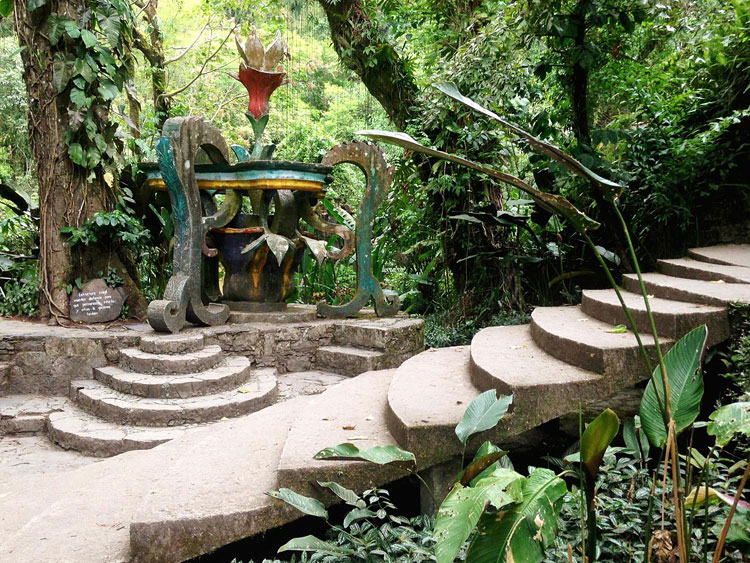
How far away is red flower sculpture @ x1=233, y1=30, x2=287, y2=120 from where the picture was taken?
16.9ft

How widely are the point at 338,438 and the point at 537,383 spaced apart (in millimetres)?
827

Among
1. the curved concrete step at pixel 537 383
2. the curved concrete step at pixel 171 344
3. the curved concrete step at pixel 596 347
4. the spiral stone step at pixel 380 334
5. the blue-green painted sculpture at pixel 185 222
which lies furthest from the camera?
the spiral stone step at pixel 380 334

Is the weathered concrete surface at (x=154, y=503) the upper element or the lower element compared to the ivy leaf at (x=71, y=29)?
lower

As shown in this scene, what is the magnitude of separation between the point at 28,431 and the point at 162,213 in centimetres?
254

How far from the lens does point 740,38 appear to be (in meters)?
4.38

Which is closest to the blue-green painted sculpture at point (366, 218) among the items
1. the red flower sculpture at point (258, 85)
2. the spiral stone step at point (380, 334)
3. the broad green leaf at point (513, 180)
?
the spiral stone step at point (380, 334)

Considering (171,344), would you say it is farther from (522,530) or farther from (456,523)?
(522,530)

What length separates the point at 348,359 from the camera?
4.77 metres

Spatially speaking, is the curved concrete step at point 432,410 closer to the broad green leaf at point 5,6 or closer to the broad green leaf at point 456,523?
the broad green leaf at point 456,523

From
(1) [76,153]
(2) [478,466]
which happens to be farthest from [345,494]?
(1) [76,153]

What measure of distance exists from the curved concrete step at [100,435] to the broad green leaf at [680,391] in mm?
2720

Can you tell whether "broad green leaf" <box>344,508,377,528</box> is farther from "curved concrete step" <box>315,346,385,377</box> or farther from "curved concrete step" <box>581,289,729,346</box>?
"curved concrete step" <box>315,346,385,377</box>

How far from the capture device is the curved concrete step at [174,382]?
3830 mm

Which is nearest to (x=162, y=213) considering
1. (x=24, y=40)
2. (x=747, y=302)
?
(x=24, y=40)
